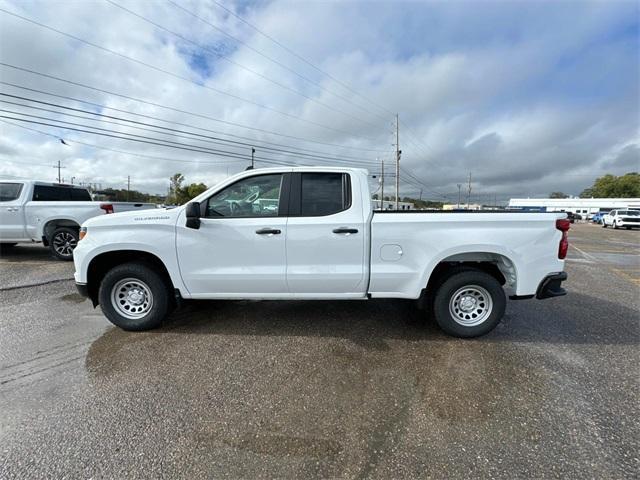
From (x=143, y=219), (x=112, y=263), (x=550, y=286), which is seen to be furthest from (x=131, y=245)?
(x=550, y=286)

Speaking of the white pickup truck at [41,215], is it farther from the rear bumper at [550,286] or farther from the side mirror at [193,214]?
the rear bumper at [550,286]

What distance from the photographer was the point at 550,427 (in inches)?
91.1

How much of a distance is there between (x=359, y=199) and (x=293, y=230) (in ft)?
2.75

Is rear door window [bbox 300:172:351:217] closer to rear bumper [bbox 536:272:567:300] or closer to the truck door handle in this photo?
the truck door handle

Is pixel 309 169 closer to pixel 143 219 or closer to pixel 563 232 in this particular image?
pixel 143 219

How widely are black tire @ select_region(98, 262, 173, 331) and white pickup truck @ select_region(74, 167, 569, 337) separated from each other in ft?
0.04

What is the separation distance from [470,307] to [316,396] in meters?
2.14

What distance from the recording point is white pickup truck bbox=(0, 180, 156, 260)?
24.0 feet

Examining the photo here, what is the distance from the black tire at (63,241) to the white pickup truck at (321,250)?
5.00m

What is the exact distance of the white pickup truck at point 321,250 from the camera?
3.45 metres

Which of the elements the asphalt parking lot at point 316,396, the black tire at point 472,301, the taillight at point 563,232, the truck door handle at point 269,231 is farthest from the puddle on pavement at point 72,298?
the taillight at point 563,232

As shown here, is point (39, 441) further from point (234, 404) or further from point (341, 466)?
point (341, 466)

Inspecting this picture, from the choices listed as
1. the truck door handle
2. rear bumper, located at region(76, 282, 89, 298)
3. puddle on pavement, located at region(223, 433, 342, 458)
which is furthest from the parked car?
rear bumper, located at region(76, 282, 89, 298)

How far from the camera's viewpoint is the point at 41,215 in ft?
24.2
